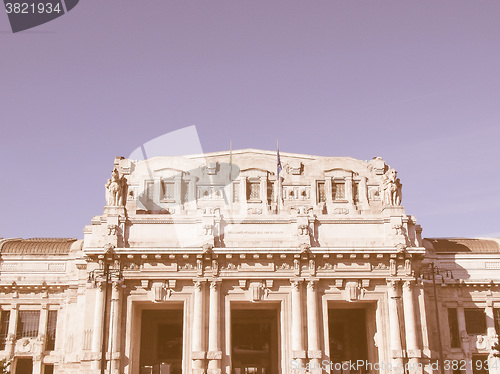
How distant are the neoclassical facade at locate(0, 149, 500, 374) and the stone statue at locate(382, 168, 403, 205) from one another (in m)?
0.15

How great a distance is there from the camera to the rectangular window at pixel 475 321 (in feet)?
160

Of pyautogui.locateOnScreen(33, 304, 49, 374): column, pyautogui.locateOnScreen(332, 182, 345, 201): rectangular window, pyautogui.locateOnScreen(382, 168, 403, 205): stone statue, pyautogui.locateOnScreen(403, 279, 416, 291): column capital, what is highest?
pyautogui.locateOnScreen(332, 182, 345, 201): rectangular window

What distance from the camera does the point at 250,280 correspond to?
42.6 metres

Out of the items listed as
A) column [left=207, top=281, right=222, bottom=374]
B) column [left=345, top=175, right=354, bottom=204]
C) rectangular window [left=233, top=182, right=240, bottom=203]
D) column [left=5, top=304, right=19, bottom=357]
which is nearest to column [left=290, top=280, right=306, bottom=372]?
column [left=207, top=281, right=222, bottom=374]

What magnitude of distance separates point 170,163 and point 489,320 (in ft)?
97.9

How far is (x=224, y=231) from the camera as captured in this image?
144ft

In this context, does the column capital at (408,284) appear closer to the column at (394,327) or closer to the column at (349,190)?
the column at (394,327)

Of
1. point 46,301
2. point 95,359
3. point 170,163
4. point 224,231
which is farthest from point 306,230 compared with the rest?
point 46,301

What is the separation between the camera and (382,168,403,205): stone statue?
147 feet

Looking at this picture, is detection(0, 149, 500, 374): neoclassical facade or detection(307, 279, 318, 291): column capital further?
detection(307, 279, 318, 291): column capital

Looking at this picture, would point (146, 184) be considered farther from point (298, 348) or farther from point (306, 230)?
point (298, 348)

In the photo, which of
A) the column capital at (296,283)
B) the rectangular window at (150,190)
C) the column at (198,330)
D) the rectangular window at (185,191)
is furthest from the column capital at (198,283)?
the rectangular window at (150,190)

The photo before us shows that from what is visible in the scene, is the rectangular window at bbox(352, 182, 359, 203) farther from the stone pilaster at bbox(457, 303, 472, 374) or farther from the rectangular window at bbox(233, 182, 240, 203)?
the stone pilaster at bbox(457, 303, 472, 374)

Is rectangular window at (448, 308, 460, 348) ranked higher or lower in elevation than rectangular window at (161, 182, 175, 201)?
lower
